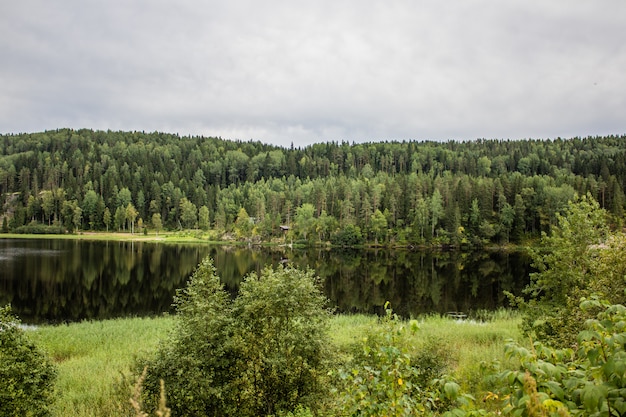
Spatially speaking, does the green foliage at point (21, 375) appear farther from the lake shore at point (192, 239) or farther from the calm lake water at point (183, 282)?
the lake shore at point (192, 239)

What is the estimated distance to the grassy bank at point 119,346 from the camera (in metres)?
13.4

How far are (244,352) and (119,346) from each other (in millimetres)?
14550

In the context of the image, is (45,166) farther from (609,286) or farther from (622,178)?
(622,178)

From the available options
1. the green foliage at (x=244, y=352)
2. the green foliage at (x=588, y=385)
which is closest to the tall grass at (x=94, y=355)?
the green foliage at (x=244, y=352)

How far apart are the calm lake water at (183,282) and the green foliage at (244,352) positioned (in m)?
23.3

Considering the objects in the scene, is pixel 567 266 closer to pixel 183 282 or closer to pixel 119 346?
pixel 119 346

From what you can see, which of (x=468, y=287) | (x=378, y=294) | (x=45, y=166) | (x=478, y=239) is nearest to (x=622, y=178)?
(x=478, y=239)

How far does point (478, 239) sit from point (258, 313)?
9751 cm

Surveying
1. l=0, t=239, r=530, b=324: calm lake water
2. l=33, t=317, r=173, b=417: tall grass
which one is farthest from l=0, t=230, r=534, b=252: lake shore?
l=33, t=317, r=173, b=417: tall grass

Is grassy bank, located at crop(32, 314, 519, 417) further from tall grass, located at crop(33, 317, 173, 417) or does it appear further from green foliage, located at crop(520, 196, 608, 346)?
green foliage, located at crop(520, 196, 608, 346)

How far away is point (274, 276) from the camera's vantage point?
12.0m

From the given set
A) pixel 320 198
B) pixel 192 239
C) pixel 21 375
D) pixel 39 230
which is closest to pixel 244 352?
pixel 21 375

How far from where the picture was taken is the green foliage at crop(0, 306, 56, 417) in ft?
30.8

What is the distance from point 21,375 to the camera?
976 cm
